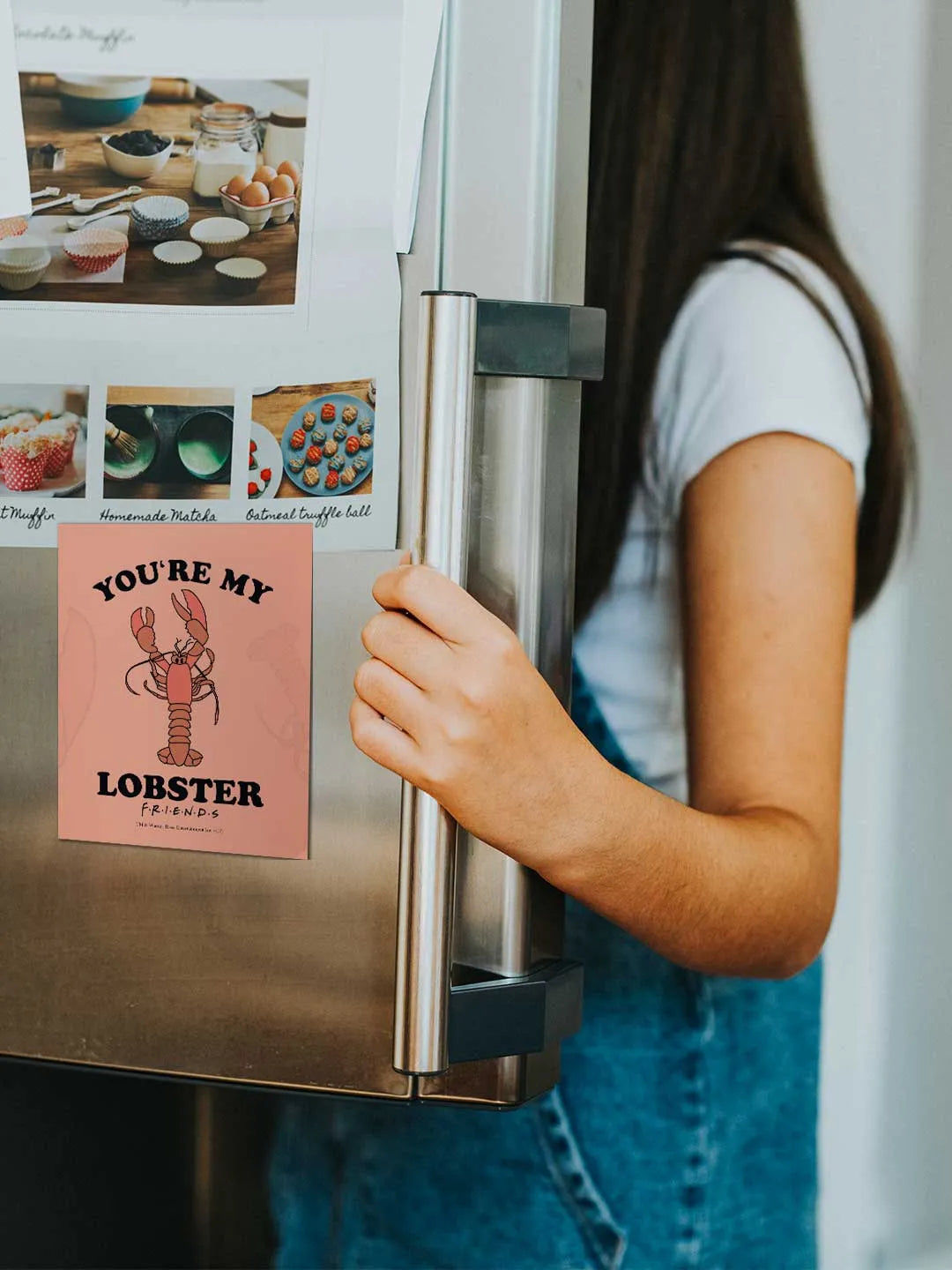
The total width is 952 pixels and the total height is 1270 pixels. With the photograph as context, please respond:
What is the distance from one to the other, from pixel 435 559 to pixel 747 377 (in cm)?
31

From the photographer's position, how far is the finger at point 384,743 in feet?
1.78

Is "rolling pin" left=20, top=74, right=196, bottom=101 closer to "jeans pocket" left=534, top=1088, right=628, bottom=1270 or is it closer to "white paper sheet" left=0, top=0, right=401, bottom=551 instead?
"white paper sheet" left=0, top=0, right=401, bottom=551

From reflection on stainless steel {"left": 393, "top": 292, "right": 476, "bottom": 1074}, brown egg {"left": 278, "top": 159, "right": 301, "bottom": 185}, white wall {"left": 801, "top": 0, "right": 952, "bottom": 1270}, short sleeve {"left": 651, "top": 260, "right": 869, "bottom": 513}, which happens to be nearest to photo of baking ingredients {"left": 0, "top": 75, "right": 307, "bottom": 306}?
brown egg {"left": 278, "top": 159, "right": 301, "bottom": 185}

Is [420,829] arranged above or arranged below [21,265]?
below

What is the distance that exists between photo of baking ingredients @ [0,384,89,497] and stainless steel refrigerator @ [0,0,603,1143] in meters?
0.04

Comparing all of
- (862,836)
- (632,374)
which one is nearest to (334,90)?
(632,374)

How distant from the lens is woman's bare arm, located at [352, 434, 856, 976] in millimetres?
542

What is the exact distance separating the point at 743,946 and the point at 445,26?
1.60ft

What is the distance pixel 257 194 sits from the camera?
597mm

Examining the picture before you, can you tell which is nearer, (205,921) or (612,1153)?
(205,921)

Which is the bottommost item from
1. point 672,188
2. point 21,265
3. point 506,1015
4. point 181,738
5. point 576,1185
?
point 576,1185

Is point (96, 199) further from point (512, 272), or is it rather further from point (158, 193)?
point (512, 272)

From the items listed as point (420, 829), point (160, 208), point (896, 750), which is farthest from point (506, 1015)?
point (896, 750)

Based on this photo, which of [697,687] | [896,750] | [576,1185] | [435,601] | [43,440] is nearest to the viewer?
[435,601]
